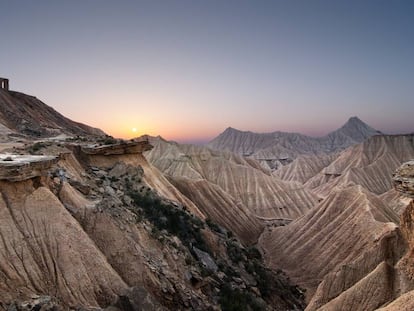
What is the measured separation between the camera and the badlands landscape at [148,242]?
13891mm

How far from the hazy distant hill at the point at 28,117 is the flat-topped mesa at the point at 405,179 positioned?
33.5 m

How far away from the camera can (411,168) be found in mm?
9211

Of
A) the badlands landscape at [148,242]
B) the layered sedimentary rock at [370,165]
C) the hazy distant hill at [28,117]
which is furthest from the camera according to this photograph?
the layered sedimentary rock at [370,165]

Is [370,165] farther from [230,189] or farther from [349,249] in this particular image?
[349,249]

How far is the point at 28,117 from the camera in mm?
42219

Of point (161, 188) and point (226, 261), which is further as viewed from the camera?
point (161, 188)

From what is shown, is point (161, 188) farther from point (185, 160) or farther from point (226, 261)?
point (185, 160)

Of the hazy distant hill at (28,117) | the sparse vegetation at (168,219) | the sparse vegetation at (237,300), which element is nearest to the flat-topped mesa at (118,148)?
the sparse vegetation at (168,219)

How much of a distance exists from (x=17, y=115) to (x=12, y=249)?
30.9 m

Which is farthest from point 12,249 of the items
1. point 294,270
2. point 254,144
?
point 254,144

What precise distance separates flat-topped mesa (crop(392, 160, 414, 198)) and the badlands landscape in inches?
→ 1.6

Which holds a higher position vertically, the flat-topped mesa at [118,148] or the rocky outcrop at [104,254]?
the flat-topped mesa at [118,148]

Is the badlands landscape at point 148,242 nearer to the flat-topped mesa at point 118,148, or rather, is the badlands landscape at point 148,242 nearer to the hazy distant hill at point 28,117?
the flat-topped mesa at point 118,148

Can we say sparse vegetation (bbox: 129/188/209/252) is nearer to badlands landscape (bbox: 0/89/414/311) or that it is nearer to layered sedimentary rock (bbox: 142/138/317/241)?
badlands landscape (bbox: 0/89/414/311)
